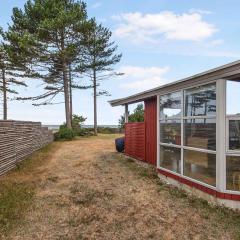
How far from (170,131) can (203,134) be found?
179 centimetres

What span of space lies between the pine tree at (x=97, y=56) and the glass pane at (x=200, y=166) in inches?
771

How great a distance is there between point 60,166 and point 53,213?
19.0 feet

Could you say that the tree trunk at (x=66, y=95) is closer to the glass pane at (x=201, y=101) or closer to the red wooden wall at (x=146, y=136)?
the red wooden wall at (x=146, y=136)

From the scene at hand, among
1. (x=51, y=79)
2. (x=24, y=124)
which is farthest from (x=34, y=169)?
(x=51, y=79)

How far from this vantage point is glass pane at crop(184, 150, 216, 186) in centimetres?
684

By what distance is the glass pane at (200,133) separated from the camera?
22.5 ft

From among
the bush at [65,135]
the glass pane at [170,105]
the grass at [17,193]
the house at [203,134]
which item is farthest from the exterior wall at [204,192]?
the bush at [65,135]

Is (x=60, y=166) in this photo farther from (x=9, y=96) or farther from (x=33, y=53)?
(x=9, y=96)

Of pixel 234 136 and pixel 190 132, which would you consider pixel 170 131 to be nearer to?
Result: pixel 190 132

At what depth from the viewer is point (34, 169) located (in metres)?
11.1

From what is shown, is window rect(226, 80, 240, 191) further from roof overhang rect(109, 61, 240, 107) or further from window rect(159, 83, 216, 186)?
roof overhang rect(109, 61, 240, 107)

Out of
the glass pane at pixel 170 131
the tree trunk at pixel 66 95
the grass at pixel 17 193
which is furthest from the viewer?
the tree trunk at pixel 66 95

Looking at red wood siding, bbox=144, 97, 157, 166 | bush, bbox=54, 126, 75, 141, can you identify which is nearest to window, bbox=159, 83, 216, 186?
red wood siding, bbox=144, 97, 157, 166

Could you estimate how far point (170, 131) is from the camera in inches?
351
